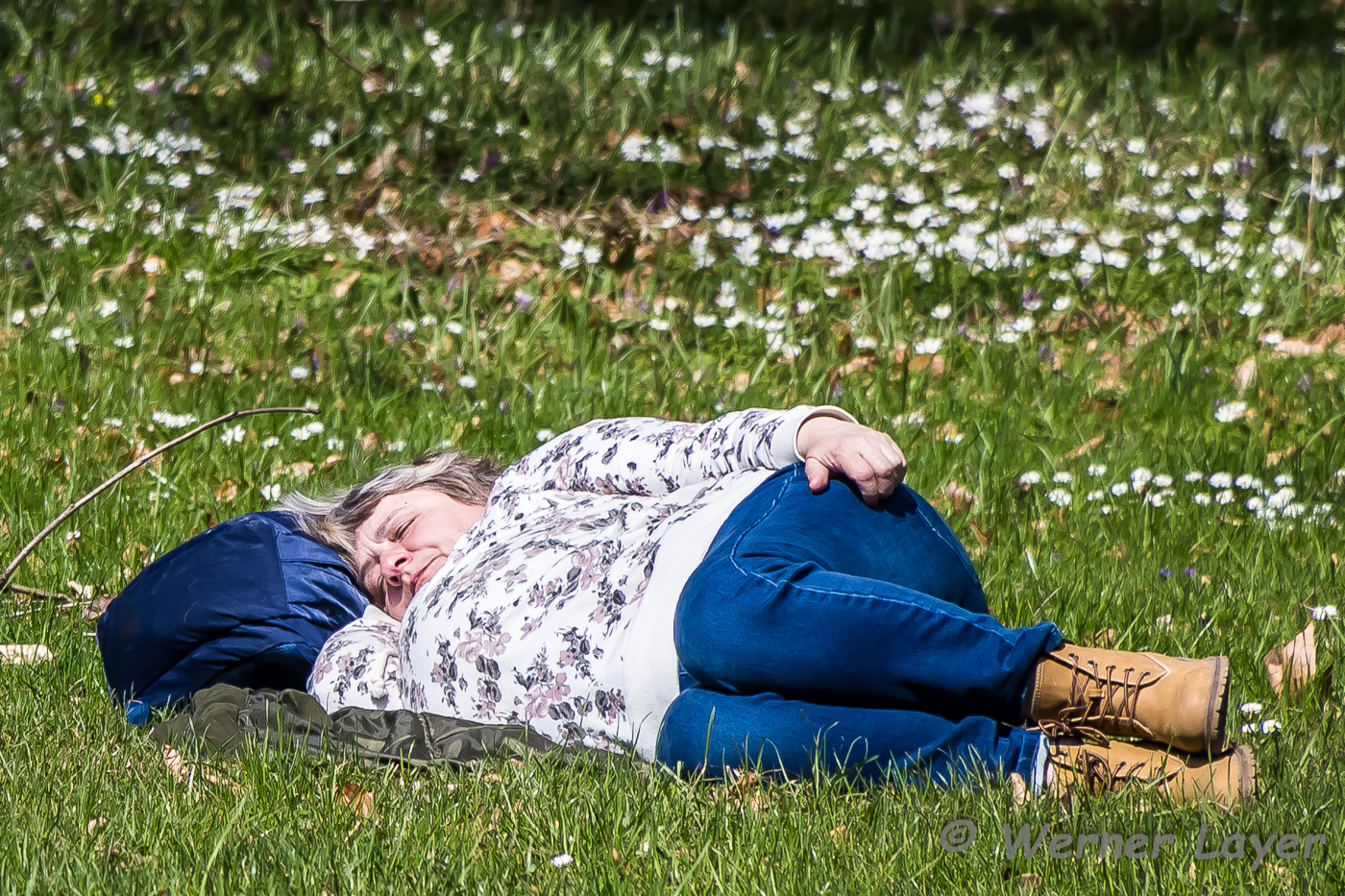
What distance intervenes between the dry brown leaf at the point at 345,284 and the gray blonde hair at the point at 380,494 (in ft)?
7.65

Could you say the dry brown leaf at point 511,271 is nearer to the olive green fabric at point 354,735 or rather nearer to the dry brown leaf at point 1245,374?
the dry brown leaf at point 1245,374

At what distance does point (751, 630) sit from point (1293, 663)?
1.26 metres

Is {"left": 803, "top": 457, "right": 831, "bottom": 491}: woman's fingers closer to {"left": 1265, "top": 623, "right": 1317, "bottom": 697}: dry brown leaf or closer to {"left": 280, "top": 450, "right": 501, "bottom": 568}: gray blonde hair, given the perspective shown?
{"left": 280, "top": 450, "right": 501, "bottom": 568}: gray blonde hair

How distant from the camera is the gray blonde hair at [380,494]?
3.14 m

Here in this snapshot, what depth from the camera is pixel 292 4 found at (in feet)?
24.2

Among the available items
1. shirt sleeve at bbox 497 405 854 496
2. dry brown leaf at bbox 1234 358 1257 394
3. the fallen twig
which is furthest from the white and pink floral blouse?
dry brown leaf at bbox 1234 358 1257 394

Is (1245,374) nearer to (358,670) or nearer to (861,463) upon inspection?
(861,463)

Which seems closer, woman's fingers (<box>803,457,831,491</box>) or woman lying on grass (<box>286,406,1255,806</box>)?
woman lying on grass (<box>286,406,1255,806</box>)

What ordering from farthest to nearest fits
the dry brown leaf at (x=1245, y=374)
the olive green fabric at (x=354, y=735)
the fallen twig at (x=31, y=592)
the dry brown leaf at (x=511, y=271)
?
the dry brown leaf at (x=511, y=271)
the dry brown leaf at (x=1245, y=374)
the fallen twig at (x=31, y=592)
the olive green fabric at (x=354, y=735)

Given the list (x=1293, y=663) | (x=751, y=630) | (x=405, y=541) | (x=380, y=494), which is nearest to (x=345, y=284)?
(x=380, y=494)

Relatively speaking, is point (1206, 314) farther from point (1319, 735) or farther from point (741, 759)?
point (741, 759)

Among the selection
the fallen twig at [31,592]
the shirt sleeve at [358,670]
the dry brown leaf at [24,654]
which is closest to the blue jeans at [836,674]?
the shirt sleeve at [358,670]

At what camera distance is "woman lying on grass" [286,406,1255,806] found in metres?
2.17

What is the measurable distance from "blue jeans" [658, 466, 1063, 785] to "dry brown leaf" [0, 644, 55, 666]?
1.45 m
